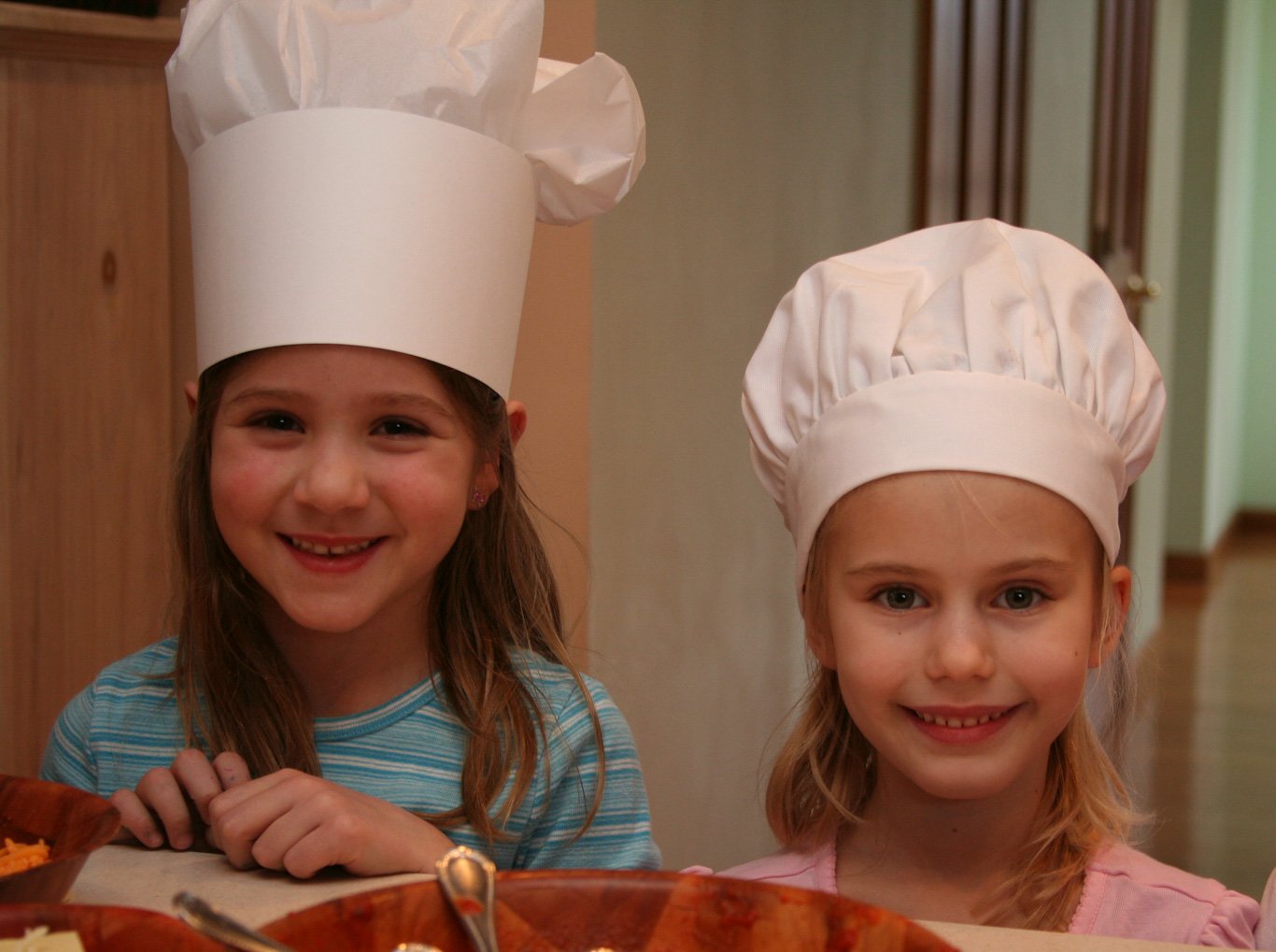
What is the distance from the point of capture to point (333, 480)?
838mm

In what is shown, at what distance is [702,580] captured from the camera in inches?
71.2

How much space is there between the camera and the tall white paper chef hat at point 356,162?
875 millimetres

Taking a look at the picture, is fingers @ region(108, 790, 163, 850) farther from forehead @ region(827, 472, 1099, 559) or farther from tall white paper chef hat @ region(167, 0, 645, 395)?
forehead @ region(827, 472, 1099, 559)

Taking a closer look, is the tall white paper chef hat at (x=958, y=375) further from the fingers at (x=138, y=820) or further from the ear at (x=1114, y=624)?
the fingers at (x=138, y=820)

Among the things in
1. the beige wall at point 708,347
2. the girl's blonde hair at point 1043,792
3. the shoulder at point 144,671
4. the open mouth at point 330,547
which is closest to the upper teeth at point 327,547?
the open mouth at point 330,547

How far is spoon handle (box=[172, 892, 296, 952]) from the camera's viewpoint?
46 centimetres

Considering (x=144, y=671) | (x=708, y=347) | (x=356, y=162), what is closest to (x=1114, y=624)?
(x=356, y=162)

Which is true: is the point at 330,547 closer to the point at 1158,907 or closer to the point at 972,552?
the point at 972,552

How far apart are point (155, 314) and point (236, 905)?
101 centimetres

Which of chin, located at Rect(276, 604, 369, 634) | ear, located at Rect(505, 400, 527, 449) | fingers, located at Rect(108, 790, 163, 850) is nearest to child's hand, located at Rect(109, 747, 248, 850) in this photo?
fingers, located at Rect(108, 790, 163, 850)

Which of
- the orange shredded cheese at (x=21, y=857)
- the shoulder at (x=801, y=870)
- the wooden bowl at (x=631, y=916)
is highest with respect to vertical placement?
the wooden bowl at (x=631, y=916)

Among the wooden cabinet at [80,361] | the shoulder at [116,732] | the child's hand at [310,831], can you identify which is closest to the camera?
the child's hand at [310,831]

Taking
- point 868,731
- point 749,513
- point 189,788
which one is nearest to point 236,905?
point 189,788

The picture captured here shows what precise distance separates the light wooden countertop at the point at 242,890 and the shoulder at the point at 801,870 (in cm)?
31
